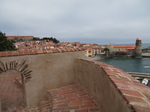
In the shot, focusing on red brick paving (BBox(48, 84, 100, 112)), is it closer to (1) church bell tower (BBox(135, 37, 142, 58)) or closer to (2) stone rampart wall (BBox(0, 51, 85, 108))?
(2) stone rampart wall (BBox(0, 51, 85, 108))

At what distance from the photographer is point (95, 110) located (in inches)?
89.9

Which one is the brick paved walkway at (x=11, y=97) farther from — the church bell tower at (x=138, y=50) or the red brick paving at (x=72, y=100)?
the church bell tower at (x=138, y=50)

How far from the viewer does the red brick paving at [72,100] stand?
2383 mm

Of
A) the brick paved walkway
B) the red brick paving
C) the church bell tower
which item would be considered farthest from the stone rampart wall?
the church bell tower

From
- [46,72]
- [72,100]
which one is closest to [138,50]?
[46,72]

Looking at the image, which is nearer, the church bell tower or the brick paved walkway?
the brick paved walkway

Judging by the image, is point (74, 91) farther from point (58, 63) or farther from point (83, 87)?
point (58, 63)

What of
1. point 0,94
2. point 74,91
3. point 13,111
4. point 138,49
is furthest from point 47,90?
point 138,49

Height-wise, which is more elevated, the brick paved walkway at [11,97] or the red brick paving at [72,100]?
the red brick paving at [72,100]

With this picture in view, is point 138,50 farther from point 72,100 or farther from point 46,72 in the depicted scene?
point 72,100

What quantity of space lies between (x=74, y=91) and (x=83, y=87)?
30cm

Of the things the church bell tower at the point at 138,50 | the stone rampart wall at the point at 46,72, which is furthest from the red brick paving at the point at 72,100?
the church bell tower at the point at 138,50

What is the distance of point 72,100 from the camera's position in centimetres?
276

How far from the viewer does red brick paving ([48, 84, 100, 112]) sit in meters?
2.38
